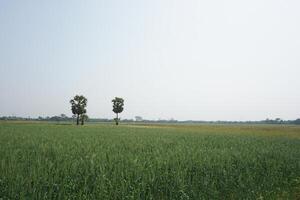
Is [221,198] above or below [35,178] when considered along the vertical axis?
below

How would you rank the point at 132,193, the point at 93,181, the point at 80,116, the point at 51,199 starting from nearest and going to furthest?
1. the point at 51,199
2. the point at 132,193
3. the point at 93,181
4. the point at 80,116

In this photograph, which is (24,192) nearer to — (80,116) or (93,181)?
(93,181)

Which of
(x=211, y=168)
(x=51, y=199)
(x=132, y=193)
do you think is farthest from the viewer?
(x=211, y=168)

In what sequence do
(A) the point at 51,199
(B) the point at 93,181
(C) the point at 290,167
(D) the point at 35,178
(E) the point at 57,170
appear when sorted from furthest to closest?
(C) the point at 290,167, (E) the point at 57,170, (B) the point at 93,181, (D) the point at 35,178, (A) the point at 51,199

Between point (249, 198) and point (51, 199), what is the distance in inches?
253

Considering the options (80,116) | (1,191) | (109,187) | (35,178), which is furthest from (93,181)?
(80,116)

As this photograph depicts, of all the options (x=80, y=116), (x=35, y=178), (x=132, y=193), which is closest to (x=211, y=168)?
(x=132, y=193)

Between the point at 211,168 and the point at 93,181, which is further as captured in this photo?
the point at 211,168

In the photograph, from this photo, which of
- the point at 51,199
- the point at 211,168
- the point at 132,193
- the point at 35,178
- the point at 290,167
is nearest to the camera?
the point at 51,199

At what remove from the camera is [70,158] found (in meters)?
14.6

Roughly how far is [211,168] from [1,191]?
879cm

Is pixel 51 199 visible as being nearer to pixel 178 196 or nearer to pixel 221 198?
pixel 178 196

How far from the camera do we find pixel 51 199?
8555 millimetres

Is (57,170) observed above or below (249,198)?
above
